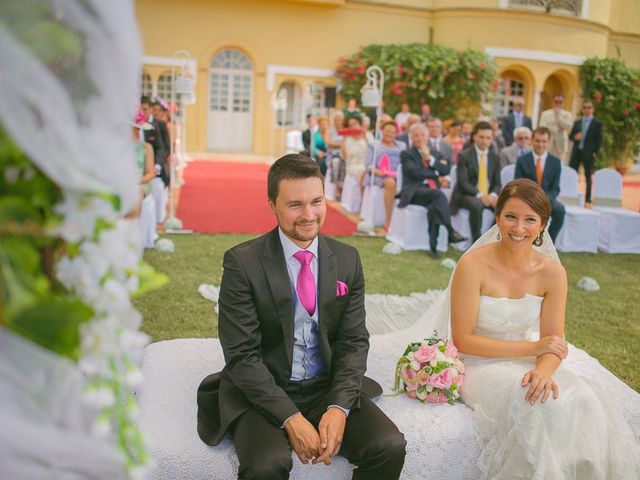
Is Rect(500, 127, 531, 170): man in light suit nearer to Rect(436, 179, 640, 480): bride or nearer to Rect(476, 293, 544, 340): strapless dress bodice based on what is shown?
Rect(436, 179, 640, 480): bride

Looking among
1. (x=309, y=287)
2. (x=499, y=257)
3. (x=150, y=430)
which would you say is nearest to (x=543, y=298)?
(x=499, y=257)

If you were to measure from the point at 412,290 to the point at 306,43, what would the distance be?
15500 mm

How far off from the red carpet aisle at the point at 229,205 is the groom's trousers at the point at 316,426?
654 cm

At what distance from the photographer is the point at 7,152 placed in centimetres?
107

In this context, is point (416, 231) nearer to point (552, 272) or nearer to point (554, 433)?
point (552, 272)

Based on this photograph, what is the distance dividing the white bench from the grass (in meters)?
1.33

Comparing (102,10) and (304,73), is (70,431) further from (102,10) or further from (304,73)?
(304,73)

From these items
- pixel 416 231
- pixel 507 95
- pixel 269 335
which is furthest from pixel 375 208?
pixel 507 95

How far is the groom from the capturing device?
2586 millimetres

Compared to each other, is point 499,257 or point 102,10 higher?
point 102,10

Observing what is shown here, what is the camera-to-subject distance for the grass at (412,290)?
526 centimetres

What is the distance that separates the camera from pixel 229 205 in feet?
37.4

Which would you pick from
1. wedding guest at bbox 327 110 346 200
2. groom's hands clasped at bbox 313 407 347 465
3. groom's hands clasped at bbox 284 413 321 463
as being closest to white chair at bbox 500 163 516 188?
wedding guest at bbox 327 110 346 200

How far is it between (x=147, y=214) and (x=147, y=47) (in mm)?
13766
